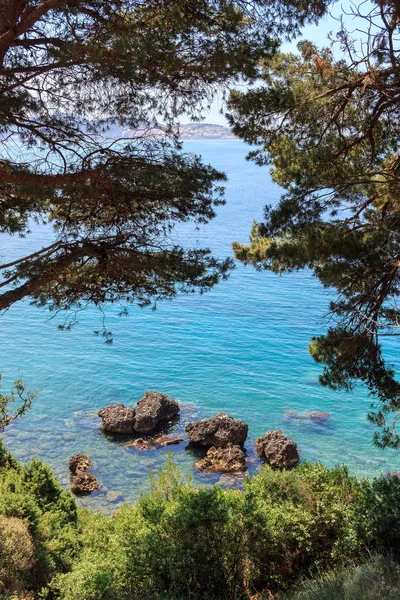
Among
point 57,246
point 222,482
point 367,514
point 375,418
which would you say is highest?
point 57,246

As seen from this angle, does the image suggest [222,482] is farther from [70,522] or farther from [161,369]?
[161,369]

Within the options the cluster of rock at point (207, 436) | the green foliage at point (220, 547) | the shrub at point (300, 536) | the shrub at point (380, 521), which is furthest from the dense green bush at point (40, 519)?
the cluster of rock at point (207, 436)

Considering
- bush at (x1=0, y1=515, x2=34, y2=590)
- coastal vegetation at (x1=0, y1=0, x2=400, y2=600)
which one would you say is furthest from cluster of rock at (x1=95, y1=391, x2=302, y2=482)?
coastal vegetation at (x1=0, y1=0, x2=400, y2=600)

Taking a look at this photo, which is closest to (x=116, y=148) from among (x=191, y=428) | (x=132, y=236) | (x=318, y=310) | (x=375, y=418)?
(x=132, y=236)

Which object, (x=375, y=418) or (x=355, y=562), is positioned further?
(x=375, y=418)

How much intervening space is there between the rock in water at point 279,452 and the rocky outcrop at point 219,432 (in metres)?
0.89

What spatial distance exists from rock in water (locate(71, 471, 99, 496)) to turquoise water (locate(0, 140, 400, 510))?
0.37m

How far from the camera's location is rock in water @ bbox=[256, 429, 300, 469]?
16234 millimetres

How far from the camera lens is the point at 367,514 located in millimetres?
7145

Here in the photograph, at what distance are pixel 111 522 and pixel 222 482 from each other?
19.9ft

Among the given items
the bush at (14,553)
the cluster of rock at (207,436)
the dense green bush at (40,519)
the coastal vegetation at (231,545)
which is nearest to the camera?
the coastal vegetation at (231,545)

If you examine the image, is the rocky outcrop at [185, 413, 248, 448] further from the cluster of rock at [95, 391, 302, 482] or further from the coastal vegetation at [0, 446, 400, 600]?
the coastal vegetation at [0, 446, 400, 600]

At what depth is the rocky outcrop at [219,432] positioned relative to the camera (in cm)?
1745

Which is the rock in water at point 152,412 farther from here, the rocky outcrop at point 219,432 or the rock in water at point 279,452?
the rock in water at point 279,452
